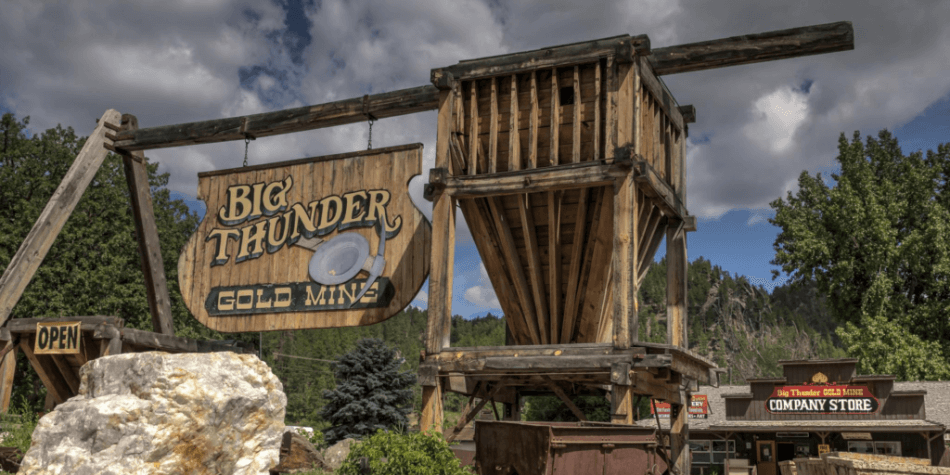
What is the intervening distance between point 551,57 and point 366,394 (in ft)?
103

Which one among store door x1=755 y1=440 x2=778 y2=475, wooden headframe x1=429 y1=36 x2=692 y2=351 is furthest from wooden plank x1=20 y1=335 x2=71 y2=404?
store door x1=755 y1=440 x2=778 y2=475

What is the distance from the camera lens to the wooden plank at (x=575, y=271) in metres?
15.3

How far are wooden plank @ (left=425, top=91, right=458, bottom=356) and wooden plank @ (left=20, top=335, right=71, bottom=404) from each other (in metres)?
7.85

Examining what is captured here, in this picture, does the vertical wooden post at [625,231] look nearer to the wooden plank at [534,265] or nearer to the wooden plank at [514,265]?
the wooden plank at [534,265]

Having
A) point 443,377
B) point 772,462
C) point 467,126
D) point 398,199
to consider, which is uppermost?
point 467,126

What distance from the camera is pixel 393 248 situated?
14633 millimetres

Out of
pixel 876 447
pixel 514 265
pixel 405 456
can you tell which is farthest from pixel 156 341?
pixel 876 447

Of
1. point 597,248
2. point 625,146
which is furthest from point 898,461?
point 625,146

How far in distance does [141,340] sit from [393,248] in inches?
204

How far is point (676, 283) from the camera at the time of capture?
53.3 feet

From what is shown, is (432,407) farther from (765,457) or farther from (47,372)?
(765,457)

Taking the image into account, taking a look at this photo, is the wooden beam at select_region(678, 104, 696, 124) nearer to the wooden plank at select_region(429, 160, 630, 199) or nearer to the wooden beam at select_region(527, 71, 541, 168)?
the wooden beam at select_region(527, 71, 541, 168)

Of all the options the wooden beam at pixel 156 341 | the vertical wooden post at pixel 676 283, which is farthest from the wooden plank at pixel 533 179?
the wooden beam at pixel 156 341

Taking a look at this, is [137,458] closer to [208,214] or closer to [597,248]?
[208,214]
